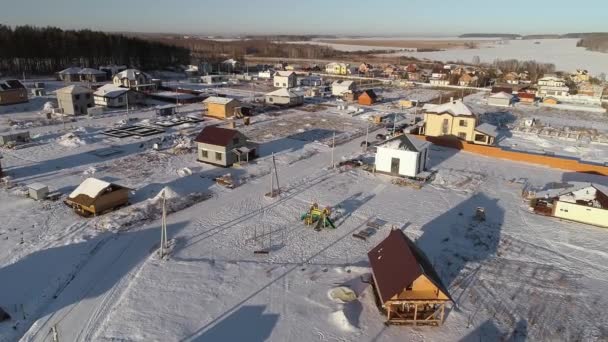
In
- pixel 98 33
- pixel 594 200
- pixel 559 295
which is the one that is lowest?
pixel 559 295

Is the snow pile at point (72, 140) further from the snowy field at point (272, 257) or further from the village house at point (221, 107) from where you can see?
the village house at point (221, 107)

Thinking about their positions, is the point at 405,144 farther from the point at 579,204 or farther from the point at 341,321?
the point at 341,321

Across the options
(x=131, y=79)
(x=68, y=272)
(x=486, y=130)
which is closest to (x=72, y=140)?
(x=68, y=272)

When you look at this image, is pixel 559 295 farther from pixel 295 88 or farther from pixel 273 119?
pixel 295 88

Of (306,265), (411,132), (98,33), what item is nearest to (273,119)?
(411,132)

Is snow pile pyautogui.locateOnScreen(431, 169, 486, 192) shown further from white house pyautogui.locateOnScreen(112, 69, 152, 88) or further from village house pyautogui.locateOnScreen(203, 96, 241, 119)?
white house pyautogui.locateOnScreen(112, 69, 152, 88)
